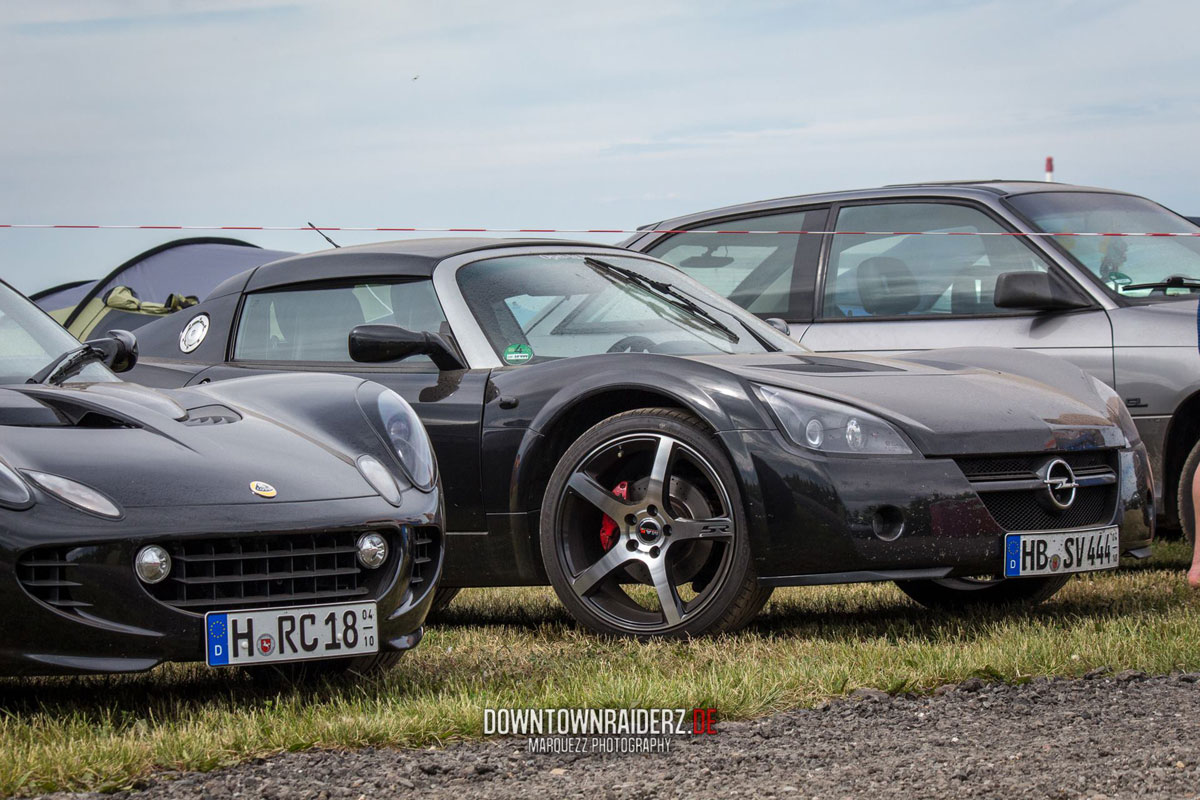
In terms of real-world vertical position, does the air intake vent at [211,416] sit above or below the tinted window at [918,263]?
below

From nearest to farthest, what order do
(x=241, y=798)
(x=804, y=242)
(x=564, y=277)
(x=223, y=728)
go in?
(x=241, y=798), (x=223, y=728), (x=564, y=277), (x=804, y=242)

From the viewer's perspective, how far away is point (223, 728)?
12.7ft

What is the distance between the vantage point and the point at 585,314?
612cm

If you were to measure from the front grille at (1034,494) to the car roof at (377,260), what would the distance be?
7.14ft

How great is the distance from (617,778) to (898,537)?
1.78 m

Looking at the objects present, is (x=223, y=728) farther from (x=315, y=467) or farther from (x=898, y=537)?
(x=898, y=537)

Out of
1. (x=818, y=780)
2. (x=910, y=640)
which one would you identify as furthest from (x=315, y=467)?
(x=910, y=640)

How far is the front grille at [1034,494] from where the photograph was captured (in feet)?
16.8

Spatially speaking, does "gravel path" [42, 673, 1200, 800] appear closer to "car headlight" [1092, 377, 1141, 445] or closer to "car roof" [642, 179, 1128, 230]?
"car headlight" [1092, 377, 1141, 445]

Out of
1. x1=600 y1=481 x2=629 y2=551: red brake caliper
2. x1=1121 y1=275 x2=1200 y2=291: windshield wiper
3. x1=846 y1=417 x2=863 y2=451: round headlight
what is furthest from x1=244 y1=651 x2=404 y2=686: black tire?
x1=1121 y1=275 x2=1200 y2=291: windshield wiper

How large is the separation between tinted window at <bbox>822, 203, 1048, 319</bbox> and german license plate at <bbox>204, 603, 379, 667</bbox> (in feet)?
13.6

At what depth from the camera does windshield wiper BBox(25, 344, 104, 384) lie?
190 inches

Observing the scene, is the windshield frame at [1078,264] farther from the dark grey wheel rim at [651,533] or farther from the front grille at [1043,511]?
the dark grey wheel rim at [651,533]

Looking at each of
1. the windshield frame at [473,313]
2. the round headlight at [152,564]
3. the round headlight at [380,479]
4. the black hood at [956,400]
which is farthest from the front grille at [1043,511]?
the round headlight at [152,564]
